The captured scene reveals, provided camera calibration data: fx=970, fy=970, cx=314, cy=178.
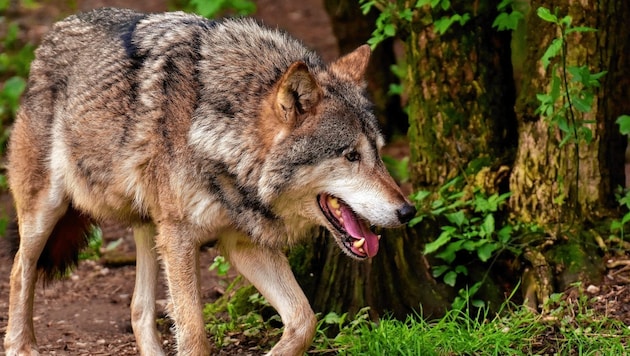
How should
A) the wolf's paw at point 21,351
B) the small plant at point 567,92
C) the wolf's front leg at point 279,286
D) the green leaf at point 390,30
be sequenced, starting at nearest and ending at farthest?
the wolf's front leg at point 279,286 < the small plant at point 567,92 < the wolf's paw at point 21,351 < the green leaf at point 390,30

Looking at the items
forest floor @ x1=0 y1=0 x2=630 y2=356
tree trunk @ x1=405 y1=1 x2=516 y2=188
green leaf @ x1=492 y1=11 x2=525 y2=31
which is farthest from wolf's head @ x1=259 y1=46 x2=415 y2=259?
tree trunk @ x1=405 y1=1 x2=516 y2=188

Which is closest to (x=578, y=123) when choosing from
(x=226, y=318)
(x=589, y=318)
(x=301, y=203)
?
(x=589, y=318)

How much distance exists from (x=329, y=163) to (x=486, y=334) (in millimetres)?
1274

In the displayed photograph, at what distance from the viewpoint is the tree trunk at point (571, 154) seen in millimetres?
5328

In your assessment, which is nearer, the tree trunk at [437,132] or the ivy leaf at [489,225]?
the ivy leaf at [489,225]

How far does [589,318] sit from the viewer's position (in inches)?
196

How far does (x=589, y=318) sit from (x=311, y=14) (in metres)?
8.67

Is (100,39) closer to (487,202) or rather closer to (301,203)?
(301,203)

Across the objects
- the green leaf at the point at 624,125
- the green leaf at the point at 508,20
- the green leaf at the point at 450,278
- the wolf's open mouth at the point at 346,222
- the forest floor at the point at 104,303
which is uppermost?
the green leaf at the point at 508,20

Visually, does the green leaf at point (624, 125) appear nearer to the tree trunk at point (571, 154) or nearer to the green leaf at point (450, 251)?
the tree trunk at point (571, 154)

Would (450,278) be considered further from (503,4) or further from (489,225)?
(503,4)

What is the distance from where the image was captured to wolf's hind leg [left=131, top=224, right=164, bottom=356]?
5.29m

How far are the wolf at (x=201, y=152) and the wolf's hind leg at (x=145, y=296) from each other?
0.7 inches

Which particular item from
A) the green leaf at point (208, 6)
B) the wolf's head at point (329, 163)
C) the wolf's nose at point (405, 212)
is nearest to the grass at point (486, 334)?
the wolf's head at point (329, 163)
